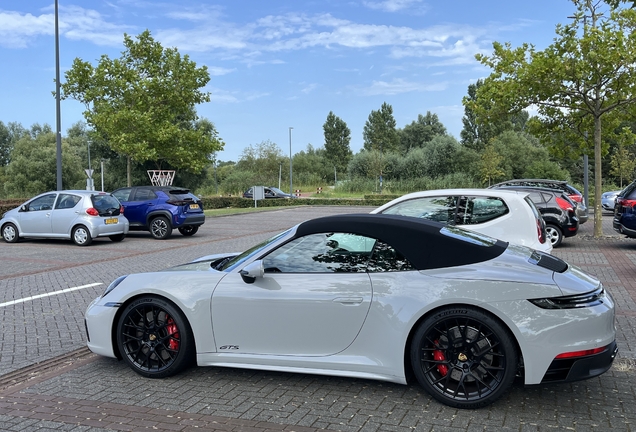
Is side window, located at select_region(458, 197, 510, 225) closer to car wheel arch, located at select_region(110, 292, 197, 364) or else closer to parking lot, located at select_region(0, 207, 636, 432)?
parking lot, located at select_region(0, 207, 636, 432)

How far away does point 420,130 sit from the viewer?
91.3 meters

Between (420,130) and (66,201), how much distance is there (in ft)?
263

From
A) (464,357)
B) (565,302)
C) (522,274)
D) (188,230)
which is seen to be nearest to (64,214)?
(188,230)

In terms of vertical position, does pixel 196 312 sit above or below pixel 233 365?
above

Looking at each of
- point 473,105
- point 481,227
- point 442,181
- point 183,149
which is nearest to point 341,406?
point 481,227

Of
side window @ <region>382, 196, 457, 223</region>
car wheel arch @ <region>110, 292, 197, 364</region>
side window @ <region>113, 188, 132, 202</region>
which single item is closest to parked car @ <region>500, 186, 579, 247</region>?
side window @ <region>382, 196, 457, 223</region>

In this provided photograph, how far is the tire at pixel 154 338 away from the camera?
15.3ft

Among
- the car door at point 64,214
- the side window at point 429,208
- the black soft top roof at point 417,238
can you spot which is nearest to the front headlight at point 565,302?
the black soft top roof at point 417,238

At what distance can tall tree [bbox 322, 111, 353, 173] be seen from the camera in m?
90.4

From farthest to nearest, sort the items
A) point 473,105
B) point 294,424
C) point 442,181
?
point 442,181 < point 473,105 < point 294,424

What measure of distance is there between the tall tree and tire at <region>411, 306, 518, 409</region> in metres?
86.0

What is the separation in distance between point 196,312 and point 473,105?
1536 cm

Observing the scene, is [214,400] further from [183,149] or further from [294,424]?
[183,149]

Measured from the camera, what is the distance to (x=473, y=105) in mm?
18141
